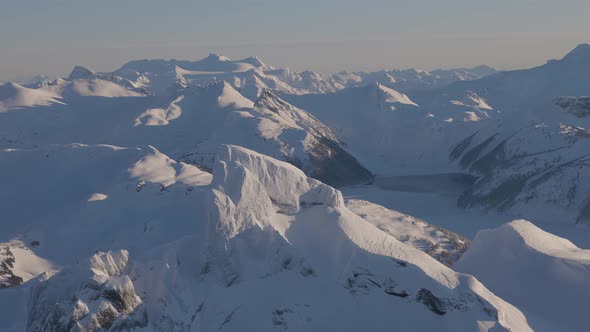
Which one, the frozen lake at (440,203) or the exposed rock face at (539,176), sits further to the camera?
the exposed rock face at (539,176)

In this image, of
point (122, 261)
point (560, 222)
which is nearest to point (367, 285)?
point (122, 261)

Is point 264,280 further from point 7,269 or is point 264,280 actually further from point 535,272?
point 7,269

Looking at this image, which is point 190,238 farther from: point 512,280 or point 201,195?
point 201,195

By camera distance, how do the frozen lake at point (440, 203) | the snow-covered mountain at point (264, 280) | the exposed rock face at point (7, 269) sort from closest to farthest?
the snow-covered mountain at point (264, 280)
the exposed rock face at point (7, 269)
the frozen lake at point (440, 203)

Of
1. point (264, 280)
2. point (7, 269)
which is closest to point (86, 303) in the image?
point (264, 280)

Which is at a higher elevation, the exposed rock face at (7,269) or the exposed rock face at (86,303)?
the exposed rock face at (86,303)

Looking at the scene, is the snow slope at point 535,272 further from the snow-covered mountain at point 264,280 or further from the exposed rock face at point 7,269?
the exposed rock face at point 7,269

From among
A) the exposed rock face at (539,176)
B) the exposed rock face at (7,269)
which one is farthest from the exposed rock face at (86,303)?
the exposed rock face at (539,176)
